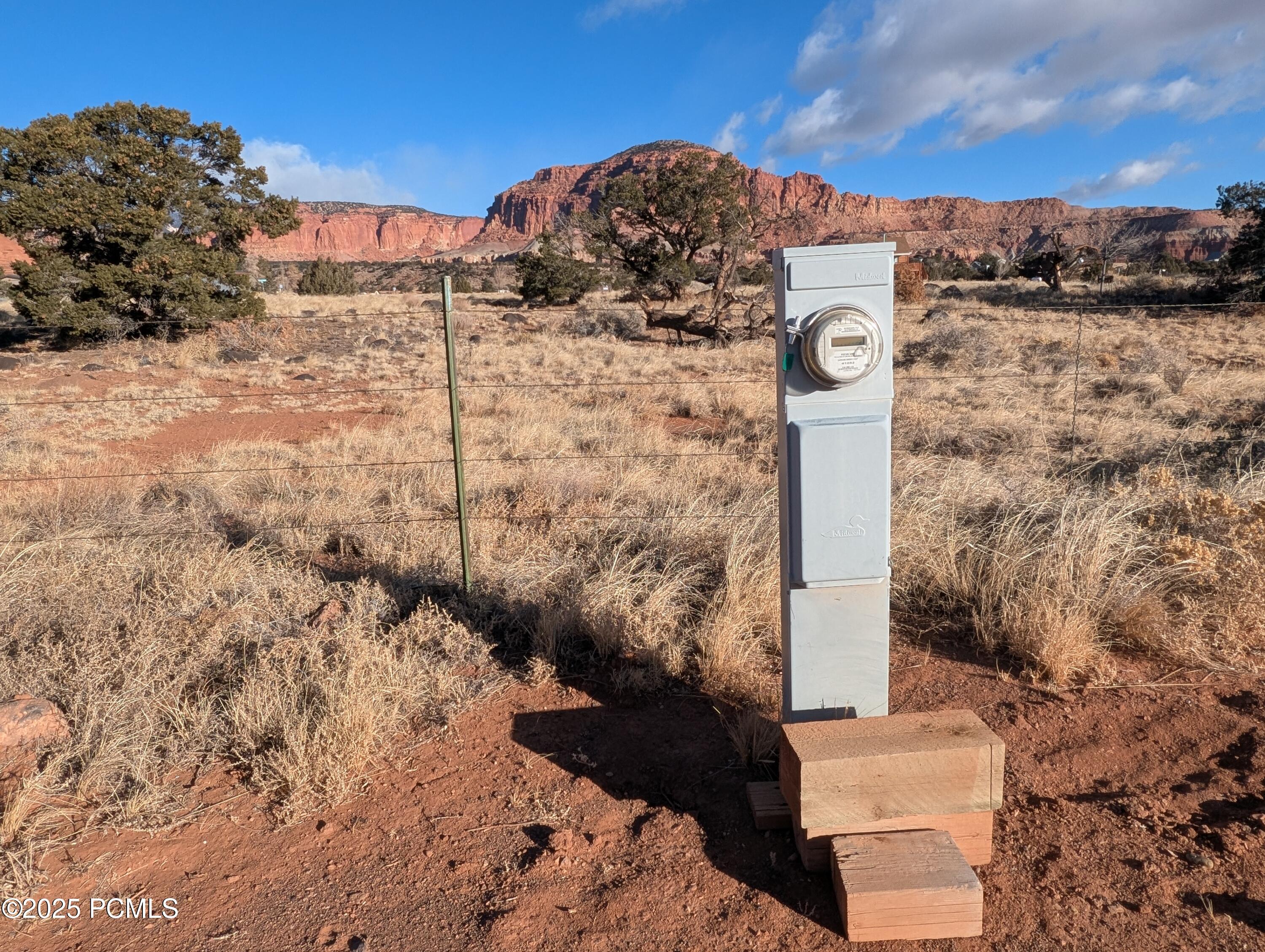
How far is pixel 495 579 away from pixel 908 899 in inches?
113

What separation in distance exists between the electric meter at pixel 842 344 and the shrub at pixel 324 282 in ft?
122

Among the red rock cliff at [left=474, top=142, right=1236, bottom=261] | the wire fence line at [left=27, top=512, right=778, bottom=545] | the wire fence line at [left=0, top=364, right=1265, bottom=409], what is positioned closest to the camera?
the wire fence line at [left=27, top=512, right=778, bottom=545]

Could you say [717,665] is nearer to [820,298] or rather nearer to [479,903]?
[479,903]

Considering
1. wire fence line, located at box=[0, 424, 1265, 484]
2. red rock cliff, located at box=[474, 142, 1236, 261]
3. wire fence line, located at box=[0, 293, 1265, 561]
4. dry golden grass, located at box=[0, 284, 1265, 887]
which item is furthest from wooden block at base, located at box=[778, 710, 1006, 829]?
red rock cliff, located at box=[474, 142, 1236, 261]

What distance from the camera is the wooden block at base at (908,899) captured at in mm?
2180

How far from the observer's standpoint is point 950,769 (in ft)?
7.86

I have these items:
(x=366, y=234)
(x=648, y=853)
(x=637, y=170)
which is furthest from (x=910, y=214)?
(x=648, y=853)

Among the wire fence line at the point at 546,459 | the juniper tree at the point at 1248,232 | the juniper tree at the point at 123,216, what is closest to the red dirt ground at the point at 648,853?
the wire fence line at the point at 546,459

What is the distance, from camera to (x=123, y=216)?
57.4 feet

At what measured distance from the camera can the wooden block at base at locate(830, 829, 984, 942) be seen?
218cm

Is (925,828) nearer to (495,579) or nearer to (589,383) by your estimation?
(495,579)

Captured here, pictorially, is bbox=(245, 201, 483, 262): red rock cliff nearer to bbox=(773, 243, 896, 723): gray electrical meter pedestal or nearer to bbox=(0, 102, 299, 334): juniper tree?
bbox=(0, 102, 299, 334): juniper tree

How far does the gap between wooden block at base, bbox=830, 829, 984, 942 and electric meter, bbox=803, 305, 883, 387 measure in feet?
4.56

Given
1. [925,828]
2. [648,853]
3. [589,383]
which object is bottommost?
[648,853]
